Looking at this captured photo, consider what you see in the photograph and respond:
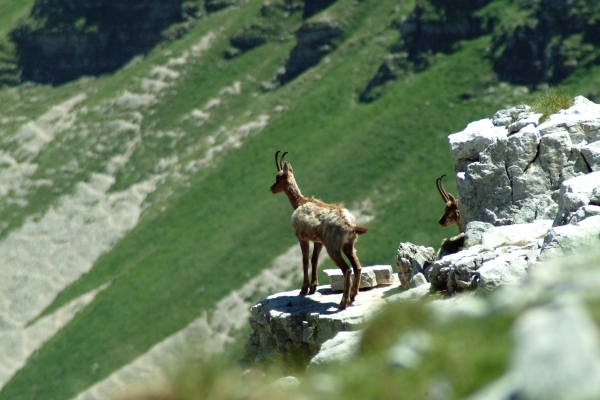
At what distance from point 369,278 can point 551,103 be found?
29.1 ft

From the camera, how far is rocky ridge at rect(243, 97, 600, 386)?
705 inches

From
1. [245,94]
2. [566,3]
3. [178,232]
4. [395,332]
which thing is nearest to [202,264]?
[178,232]

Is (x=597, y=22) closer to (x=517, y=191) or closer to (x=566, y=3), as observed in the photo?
(x=566, y=3)

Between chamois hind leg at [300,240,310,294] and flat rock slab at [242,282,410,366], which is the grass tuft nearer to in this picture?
flat rock slab at [242,282,410,366]

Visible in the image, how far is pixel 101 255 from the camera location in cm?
16325

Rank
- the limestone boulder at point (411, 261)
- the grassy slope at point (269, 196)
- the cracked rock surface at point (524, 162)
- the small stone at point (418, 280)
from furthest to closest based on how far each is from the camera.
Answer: the grassy slope at point (269, 196), the cracked rock surface at point (524, 162), the limestone boulder at point (411, 261), the small stone at point (418, 280)

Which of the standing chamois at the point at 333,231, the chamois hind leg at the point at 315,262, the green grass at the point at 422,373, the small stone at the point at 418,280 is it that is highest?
the green grass at the point at 422,373

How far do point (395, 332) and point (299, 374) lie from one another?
6.79m

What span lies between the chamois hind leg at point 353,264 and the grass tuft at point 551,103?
831cm

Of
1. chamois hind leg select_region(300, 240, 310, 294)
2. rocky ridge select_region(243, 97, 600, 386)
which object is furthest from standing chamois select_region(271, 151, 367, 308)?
rocky ridge select_region(243, 97, 600, 386)

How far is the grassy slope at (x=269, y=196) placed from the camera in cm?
13362

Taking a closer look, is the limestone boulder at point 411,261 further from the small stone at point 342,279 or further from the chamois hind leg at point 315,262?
the chamois hind leg at point 315,262

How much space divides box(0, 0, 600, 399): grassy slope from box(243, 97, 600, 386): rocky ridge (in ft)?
331

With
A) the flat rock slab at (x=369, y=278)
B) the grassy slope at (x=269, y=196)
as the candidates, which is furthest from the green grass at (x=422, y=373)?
the grassy slope at (x=269, y=196)
